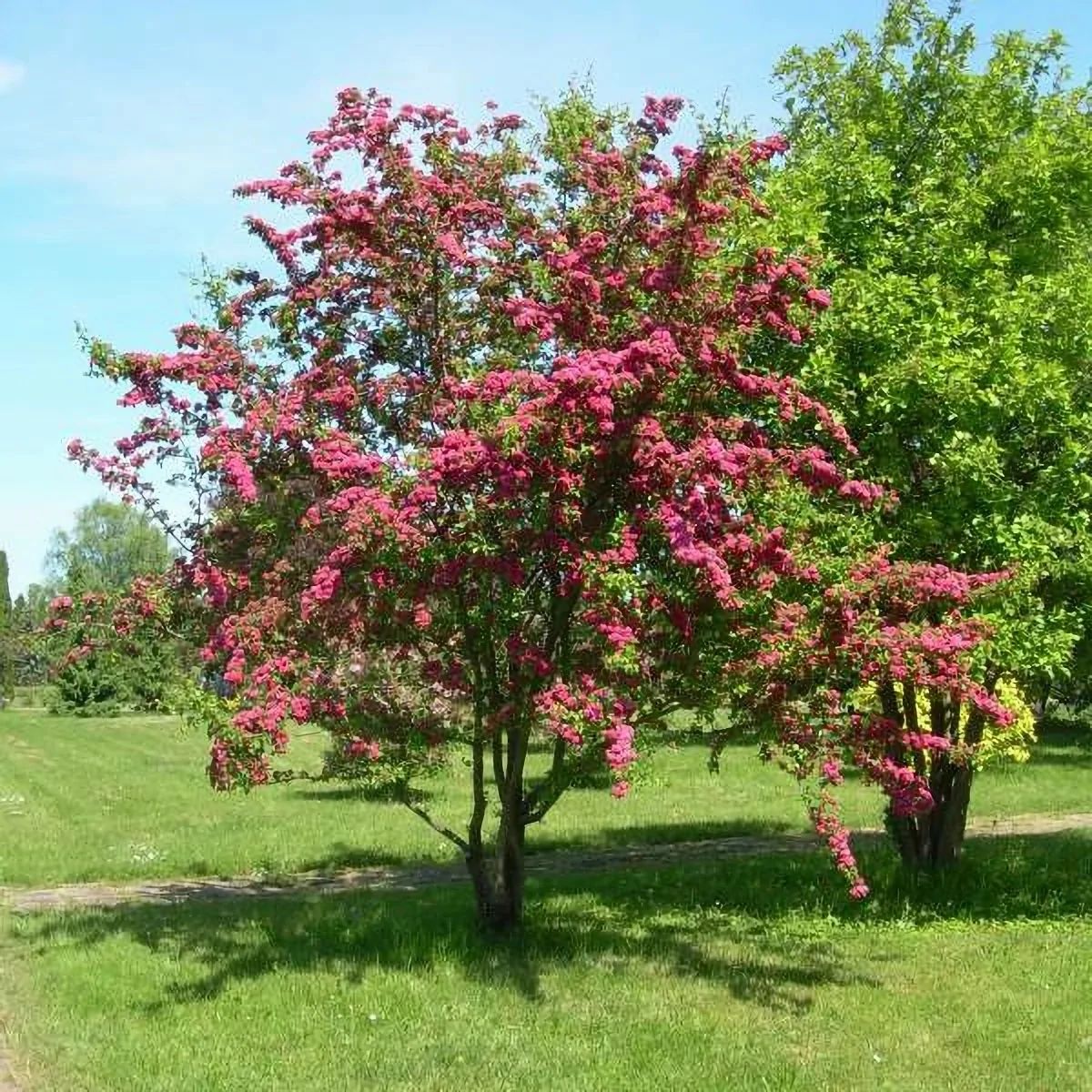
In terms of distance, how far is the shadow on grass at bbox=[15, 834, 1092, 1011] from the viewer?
9492mm

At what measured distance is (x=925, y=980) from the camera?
30.8ft

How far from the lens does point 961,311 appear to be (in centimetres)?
1202

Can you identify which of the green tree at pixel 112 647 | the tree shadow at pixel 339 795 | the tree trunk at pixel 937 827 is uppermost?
the green tree at pixel 112 647

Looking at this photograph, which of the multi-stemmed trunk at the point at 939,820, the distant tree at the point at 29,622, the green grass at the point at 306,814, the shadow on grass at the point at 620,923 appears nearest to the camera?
the shadow on grass at the point at 620,923

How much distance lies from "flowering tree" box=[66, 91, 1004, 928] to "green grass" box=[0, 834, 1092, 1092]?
1.19 meters

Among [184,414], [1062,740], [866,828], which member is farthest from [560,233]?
[1062,740]

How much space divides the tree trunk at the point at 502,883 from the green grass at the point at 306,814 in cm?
83

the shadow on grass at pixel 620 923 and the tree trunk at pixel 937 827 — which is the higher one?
the tree trunk at pixel 937 827

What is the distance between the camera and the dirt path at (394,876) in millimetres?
13109

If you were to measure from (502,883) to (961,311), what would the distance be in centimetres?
713

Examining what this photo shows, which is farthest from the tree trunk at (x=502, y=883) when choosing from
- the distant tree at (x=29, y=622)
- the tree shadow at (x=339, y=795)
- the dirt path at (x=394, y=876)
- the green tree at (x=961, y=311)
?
the distant tree at (x=29, y=622)

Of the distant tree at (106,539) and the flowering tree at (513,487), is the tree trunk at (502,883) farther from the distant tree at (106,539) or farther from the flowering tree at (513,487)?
the distant tree at (106,539)

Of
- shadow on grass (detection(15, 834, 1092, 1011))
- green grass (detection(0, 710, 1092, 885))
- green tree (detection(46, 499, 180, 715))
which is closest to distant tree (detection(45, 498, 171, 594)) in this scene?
green tree (detection(46, 499, 180, 715))

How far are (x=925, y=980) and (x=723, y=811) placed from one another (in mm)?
11367
